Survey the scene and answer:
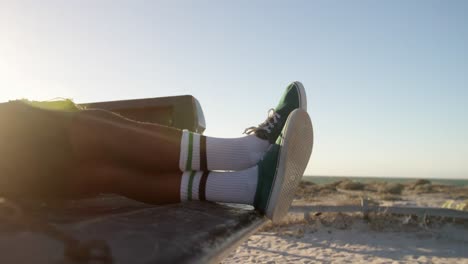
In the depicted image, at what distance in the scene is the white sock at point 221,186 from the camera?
52.2 inches

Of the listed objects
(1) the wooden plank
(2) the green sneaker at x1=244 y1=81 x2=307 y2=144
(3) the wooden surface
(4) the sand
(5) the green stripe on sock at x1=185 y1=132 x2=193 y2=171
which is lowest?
(4) the sand

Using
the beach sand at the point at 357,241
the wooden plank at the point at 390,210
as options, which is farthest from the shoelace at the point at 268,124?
the wooden plank at the point at 390,210

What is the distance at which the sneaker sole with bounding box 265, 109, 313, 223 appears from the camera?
126 cm

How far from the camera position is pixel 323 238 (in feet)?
18.1

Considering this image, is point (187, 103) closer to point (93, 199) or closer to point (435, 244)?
point (93, 199)

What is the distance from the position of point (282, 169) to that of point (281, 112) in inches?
15.6

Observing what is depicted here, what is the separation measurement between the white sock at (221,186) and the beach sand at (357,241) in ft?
10.3

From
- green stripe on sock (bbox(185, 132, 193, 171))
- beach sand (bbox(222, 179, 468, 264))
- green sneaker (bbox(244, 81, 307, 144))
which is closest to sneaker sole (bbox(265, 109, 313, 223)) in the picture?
green sneaker (bbox(244, 81, 307, 144))

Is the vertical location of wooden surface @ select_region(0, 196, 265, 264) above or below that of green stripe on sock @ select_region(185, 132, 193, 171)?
below

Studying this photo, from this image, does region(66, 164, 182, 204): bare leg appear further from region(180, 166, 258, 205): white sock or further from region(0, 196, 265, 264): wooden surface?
region(0, 196, 265, 264): wooden surface

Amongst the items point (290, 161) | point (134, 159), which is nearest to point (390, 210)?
point (290, 161)

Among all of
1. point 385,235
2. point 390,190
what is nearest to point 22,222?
point 385,235

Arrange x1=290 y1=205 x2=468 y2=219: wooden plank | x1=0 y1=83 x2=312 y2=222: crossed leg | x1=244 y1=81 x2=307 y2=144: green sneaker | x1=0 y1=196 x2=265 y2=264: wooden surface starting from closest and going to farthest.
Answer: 1. x1=0 y1=196 x2=265 y2=264: wooden surface
2. x1=0 y1=83 x2=312 y2=222: crossed leg
3. x1=244 y1=81 x2=307 y2=144: green sneaker
4. x1=290 y1=205 x2=468 y2=219: wooden plank

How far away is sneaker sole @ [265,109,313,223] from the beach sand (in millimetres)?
3158
